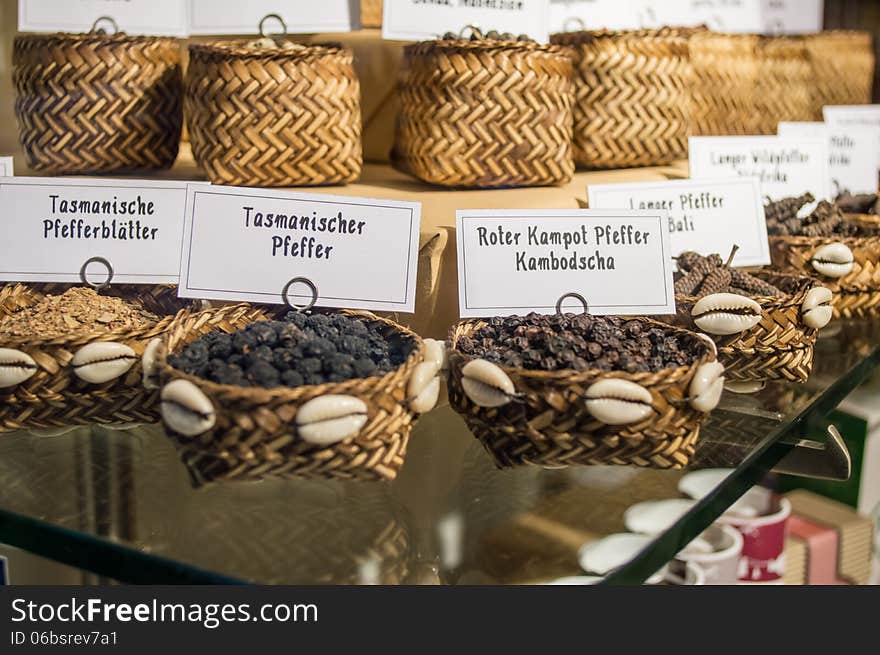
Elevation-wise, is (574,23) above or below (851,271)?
above

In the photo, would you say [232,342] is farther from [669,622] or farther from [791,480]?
[791,480]

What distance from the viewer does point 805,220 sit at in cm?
131

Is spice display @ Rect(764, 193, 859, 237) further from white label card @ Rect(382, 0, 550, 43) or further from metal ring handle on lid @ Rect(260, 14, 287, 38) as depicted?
metal ring handle on lid @ Rect(260, 14, 287, 38)

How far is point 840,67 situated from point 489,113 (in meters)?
1.13

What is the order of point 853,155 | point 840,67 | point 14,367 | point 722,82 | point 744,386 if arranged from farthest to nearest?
point 840,67 → point 853,155 → point 722,82 → point 744,386 → point 14,367

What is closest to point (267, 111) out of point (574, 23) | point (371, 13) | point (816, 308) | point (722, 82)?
point (371, 13)

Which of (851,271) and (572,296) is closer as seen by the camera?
(572,296)

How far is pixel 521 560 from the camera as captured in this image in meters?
0.74

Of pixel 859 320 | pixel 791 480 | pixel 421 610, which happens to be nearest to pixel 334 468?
pixel 421 610

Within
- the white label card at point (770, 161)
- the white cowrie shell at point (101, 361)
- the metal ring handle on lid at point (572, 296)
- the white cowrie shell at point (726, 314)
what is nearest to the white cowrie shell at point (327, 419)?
the white cowrie shell at point (101, 361)

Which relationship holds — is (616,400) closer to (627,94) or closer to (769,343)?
(769,343)

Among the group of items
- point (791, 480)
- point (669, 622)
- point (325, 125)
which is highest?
point (325, 125)

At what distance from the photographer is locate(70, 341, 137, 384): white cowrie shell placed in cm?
79

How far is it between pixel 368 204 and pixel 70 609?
0.50m
